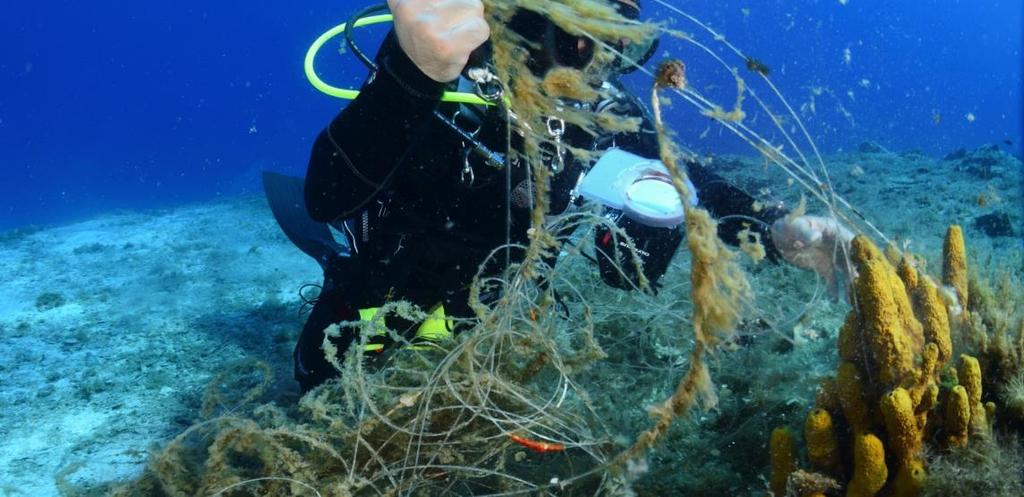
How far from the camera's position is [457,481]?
2475mm

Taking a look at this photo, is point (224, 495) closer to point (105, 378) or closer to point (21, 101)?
point (105, 378)

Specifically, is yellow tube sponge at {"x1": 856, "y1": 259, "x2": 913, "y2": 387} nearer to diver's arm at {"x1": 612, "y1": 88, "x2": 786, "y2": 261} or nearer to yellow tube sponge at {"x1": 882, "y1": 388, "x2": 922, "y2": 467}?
yellow tube sponge at {"x1": 882, "y1": 388, "x2": 922, "y2": 467}

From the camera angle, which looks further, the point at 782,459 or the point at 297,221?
the point at 297,221

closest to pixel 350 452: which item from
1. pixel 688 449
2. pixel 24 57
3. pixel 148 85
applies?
pixel 688 449

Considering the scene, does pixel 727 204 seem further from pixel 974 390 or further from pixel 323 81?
pixel 323 81

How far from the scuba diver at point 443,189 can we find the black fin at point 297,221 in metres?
1.65

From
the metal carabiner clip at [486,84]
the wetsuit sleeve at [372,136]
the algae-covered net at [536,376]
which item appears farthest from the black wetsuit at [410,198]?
the algae-covered net at [536,376]

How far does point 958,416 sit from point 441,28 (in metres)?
2.12

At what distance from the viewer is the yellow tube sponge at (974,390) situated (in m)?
1.72

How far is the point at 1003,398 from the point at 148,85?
4611 inches

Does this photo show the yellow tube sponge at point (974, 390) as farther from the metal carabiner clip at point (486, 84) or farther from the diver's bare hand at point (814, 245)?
the metal carabiner clip at point (486, 84)

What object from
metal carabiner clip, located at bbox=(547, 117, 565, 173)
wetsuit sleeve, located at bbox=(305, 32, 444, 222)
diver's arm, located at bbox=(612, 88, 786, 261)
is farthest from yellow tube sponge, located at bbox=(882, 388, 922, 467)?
wetsuit sleeve, located at bbox=(305, 32, 444, 222)

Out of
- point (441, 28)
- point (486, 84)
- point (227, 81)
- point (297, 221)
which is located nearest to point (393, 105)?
point (486, 84)

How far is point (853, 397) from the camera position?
5.78 ft
